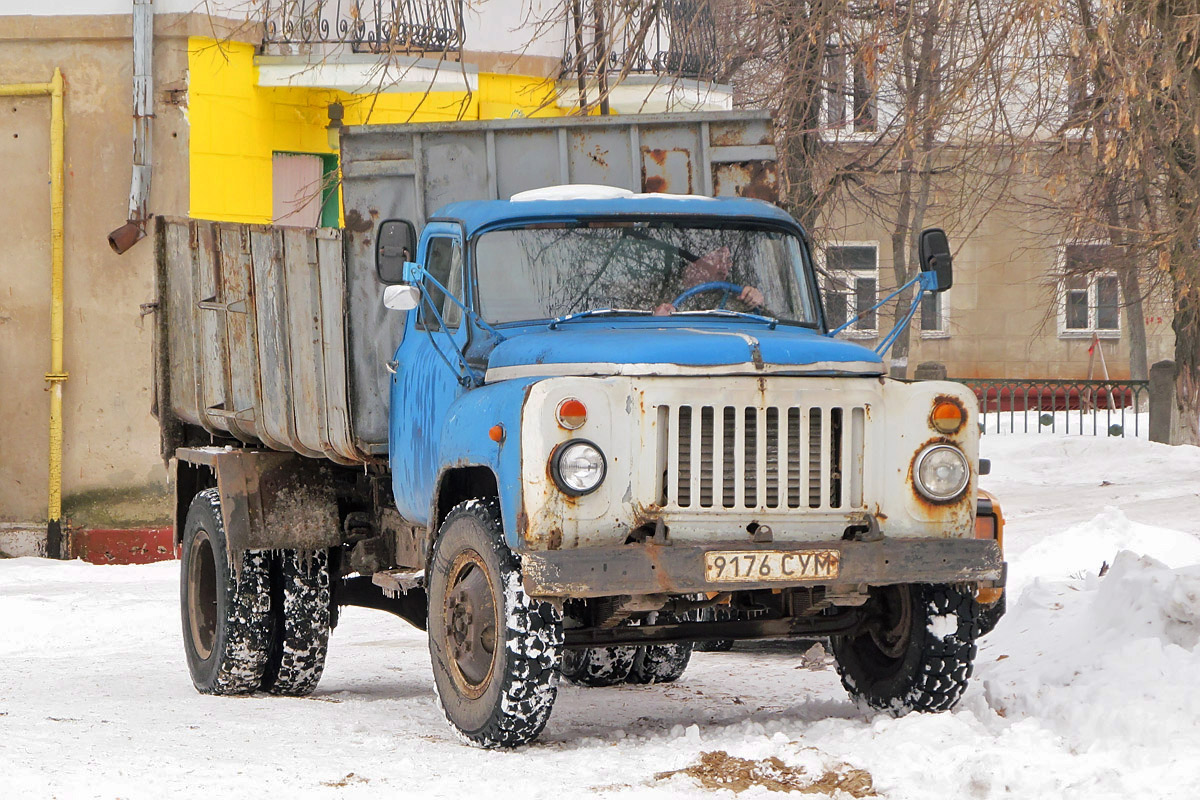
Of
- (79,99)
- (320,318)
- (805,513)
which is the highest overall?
(79,99)

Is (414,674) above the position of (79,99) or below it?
below

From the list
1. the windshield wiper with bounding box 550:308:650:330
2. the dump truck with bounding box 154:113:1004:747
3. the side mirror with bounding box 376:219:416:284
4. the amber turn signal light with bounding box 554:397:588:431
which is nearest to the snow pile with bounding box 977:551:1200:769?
the dump truck with bounding box 154:113:1004:747

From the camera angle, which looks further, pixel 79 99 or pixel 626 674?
pixel 79 99

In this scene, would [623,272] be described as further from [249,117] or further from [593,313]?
[249,117]

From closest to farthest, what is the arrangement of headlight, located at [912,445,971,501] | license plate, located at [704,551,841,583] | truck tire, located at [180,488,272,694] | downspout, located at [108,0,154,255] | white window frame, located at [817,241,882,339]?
license plate, located at [704,551,841,583]
headlight, located at [912,445,971,501]
truck tire, located at [180,488,272,694]
downspout, located at [108,0,154,255]
white window frame, located at [817,241,882,339]

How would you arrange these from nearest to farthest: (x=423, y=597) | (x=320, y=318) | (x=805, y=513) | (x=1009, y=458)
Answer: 1. (x=805, y=513)
2. (x=320, y=318)
3. (x=423, y=597)
4. (x=1009, y=458)

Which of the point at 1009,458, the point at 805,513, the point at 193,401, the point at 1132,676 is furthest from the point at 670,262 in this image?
the point at 1009,458

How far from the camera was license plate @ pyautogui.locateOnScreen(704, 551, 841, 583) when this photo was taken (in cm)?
562

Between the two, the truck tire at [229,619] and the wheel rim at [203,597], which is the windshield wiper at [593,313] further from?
the wheel rim at [203,597]

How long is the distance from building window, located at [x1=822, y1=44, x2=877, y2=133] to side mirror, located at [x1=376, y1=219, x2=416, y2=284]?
2.87m

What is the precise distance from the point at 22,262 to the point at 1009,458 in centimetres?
1232

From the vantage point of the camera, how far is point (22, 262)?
14.8m

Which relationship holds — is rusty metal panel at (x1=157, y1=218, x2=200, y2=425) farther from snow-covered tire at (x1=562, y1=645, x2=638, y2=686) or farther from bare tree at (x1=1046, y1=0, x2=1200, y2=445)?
bare tree at (x1=1046, y1=0, x2=1200, y2=445)

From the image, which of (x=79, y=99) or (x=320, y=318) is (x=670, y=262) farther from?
(x=79, y=99)
